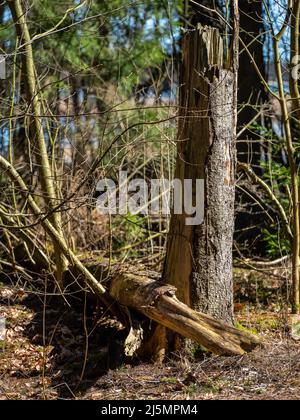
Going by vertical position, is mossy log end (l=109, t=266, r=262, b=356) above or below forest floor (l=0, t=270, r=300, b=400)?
above

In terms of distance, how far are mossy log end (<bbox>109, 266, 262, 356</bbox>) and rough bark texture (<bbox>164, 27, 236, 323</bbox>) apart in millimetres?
258

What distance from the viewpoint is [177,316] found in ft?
20.9

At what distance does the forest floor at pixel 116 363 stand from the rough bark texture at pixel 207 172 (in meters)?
0.65

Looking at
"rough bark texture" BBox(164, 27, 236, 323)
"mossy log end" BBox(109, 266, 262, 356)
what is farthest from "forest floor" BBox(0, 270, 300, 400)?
"rough bark texture" BBox(164, 27, 236, 323)

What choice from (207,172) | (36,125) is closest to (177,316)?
(207,172)

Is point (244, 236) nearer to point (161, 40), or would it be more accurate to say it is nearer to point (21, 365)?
point (161, 40)

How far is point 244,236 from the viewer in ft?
37.7

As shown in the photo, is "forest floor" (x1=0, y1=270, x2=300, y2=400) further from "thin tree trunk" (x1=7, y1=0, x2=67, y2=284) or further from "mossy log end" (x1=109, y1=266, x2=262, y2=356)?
"thin tree trunk" (x1=7, y1=0, x2=67, y2=284)

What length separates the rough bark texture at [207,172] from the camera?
6645 millimetres

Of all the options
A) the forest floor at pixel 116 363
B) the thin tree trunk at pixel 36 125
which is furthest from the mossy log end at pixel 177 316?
the thin tree trunk at pixel 36 125

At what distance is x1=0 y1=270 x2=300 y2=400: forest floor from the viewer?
5910 mm

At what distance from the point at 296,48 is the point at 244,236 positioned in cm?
428

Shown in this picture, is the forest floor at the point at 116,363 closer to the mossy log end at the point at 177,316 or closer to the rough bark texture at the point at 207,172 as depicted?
the mossy log end at the point at 177,316
